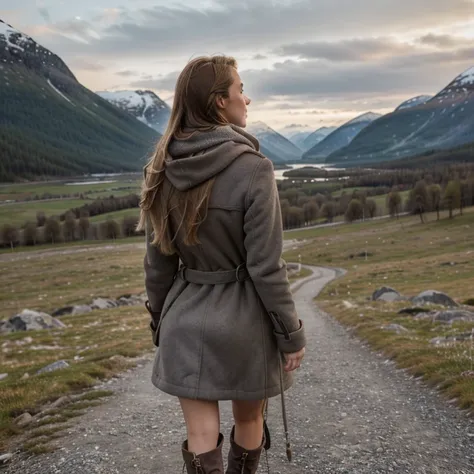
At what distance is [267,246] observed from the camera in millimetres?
3645

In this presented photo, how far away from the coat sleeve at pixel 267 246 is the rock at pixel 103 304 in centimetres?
3874

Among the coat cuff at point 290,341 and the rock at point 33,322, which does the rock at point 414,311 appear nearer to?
the coat cuff at point 290,341

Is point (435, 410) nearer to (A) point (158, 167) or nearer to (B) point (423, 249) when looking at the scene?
(A) point (158, 167)

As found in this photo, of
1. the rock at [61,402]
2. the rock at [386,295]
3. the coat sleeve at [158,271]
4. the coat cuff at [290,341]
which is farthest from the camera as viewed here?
the rock at [386,295]

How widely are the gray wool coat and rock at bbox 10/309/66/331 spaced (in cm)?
2669

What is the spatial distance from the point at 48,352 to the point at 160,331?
17203 mm

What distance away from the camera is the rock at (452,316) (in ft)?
56.2

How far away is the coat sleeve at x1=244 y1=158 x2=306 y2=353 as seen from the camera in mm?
3625

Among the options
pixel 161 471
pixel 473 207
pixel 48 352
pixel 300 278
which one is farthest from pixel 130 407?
pixel 473 207

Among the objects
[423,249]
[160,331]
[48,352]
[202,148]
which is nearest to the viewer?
[202,148]

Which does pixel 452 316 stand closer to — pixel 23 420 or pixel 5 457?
pixel 23 420

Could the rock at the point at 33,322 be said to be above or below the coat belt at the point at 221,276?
below

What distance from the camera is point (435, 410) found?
8.01 metres

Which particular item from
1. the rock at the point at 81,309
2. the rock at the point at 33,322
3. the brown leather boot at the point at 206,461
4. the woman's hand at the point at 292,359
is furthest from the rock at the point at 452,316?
the rock at the point at 81,309
